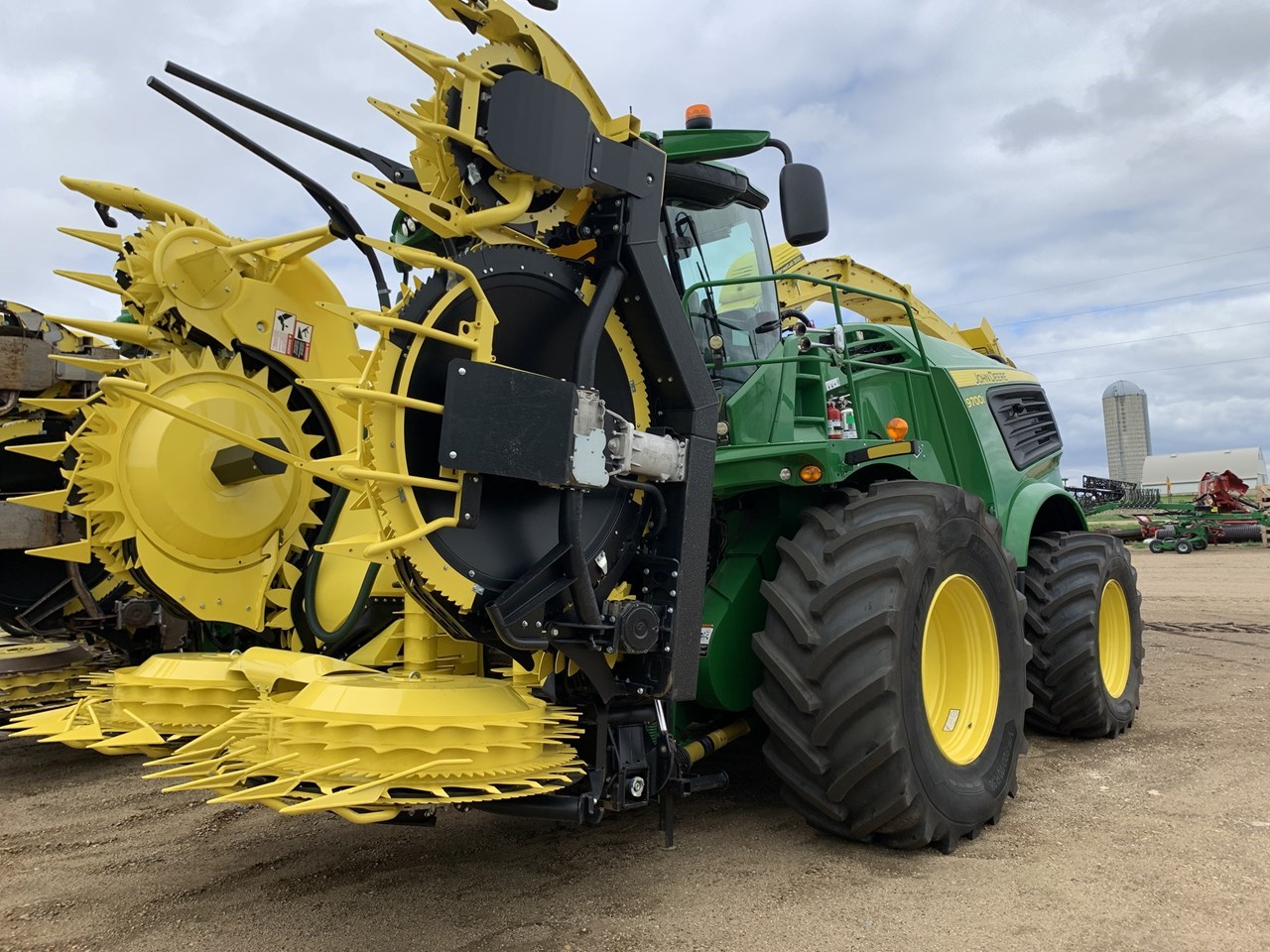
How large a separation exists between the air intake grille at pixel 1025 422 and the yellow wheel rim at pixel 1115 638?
3.24 ft

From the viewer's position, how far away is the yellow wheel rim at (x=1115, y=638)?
19.8 ft

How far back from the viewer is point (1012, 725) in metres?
4.05

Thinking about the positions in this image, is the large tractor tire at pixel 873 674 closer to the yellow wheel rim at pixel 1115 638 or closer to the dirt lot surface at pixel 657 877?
the dirt lot surface at pixel 657 877

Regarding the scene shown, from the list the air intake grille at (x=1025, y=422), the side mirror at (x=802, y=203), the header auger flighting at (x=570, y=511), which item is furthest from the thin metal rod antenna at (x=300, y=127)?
the air intake grille at (x=1025, y=422)

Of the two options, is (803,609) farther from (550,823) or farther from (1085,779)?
(1085,779)

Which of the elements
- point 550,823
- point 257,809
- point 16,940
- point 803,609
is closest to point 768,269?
point 803,609

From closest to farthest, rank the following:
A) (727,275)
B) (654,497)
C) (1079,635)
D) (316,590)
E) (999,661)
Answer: (654,497) → (999,661) → (727,275) → (316,590) → (1079,635)

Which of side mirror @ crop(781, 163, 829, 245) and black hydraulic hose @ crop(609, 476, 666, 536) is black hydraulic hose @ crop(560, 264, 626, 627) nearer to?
black hydraulic hose @ crop(609, 476, 666, 536)

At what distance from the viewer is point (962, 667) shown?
4.08 m

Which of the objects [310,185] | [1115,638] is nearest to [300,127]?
[310,185]

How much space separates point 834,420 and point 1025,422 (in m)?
2.88

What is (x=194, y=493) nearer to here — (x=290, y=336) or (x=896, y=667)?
(x=290, y=336)

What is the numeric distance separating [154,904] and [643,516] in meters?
2.12

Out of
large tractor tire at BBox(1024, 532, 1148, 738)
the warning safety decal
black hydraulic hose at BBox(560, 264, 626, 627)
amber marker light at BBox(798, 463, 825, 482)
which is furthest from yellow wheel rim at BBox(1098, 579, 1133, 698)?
the warning safety decal
